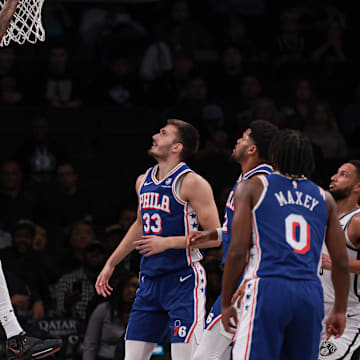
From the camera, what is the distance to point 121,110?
10844 mm

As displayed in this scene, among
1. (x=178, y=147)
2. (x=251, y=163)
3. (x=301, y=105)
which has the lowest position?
(x=251, y=163)

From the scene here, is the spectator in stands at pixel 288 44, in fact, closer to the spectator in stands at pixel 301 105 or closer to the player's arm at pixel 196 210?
the spectator in stands at pixel 301 105

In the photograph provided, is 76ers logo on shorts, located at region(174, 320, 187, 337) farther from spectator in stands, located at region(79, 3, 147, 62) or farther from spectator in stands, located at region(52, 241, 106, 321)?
spectator in stands, located at region(79, 3, 147, 62)

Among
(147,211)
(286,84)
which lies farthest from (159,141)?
(286,84)

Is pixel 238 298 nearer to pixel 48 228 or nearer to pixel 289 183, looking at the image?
pixel 289 183

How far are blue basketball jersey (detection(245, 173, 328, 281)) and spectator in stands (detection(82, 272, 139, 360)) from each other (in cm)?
312

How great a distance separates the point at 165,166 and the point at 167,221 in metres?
0.47

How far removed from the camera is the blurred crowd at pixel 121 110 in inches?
339

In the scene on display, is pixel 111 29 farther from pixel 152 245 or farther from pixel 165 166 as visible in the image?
pixel 152 245

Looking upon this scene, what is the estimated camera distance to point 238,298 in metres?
4.62

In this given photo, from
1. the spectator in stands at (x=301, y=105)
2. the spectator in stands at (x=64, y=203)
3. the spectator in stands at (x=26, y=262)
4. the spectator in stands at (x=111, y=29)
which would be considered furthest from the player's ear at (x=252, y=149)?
the spectator in stands at (x=111, y=29)

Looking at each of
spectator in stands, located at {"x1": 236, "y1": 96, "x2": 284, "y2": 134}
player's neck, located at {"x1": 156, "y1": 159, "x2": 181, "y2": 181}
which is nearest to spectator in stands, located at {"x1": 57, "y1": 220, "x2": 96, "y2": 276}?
spectator in stands, located at {"x1": 236, "y1": 96, "x2": 284, "y2": 134}

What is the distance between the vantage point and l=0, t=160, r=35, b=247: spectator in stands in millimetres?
9430

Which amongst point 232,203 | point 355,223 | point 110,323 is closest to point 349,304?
point 355,223
